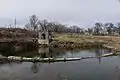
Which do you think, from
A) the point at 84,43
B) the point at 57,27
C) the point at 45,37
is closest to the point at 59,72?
the point at 45,37

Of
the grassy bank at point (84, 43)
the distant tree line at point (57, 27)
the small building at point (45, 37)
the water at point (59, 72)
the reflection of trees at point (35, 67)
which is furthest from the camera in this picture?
the distant tree line at point (57, 27)

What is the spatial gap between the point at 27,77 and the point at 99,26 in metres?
103

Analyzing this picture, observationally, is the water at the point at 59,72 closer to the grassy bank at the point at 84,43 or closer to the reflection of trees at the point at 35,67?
the reflection of trees at the point at 35,67

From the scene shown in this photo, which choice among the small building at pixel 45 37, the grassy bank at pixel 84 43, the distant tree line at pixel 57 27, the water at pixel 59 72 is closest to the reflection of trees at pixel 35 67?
the water at pixel 59 72

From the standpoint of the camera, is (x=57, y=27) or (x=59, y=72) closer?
(x=59, y=72)

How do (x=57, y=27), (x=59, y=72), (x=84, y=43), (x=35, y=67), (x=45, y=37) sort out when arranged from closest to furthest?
(x=59, y=72), (x=35, y=67), (x=45, y=37), (x=84, y=43), (x=57, y=27)

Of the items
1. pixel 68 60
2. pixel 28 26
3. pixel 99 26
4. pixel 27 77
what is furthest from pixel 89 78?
pixel 99 26

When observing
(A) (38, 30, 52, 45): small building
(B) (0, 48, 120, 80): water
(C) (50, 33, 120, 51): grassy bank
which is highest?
(A) (38, 30, 52, 45): small building

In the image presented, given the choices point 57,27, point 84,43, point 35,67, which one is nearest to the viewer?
point 35,67

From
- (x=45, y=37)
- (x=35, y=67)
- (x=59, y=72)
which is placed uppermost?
(x=45, y=37)

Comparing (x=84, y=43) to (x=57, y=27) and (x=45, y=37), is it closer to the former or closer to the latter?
(x=45, y=37)

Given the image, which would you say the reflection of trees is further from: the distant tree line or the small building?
the distant tree line

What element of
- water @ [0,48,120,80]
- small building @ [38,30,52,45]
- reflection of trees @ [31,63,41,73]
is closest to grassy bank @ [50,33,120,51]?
small building @ [38,30,52,45]

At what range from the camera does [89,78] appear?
17.6 m
